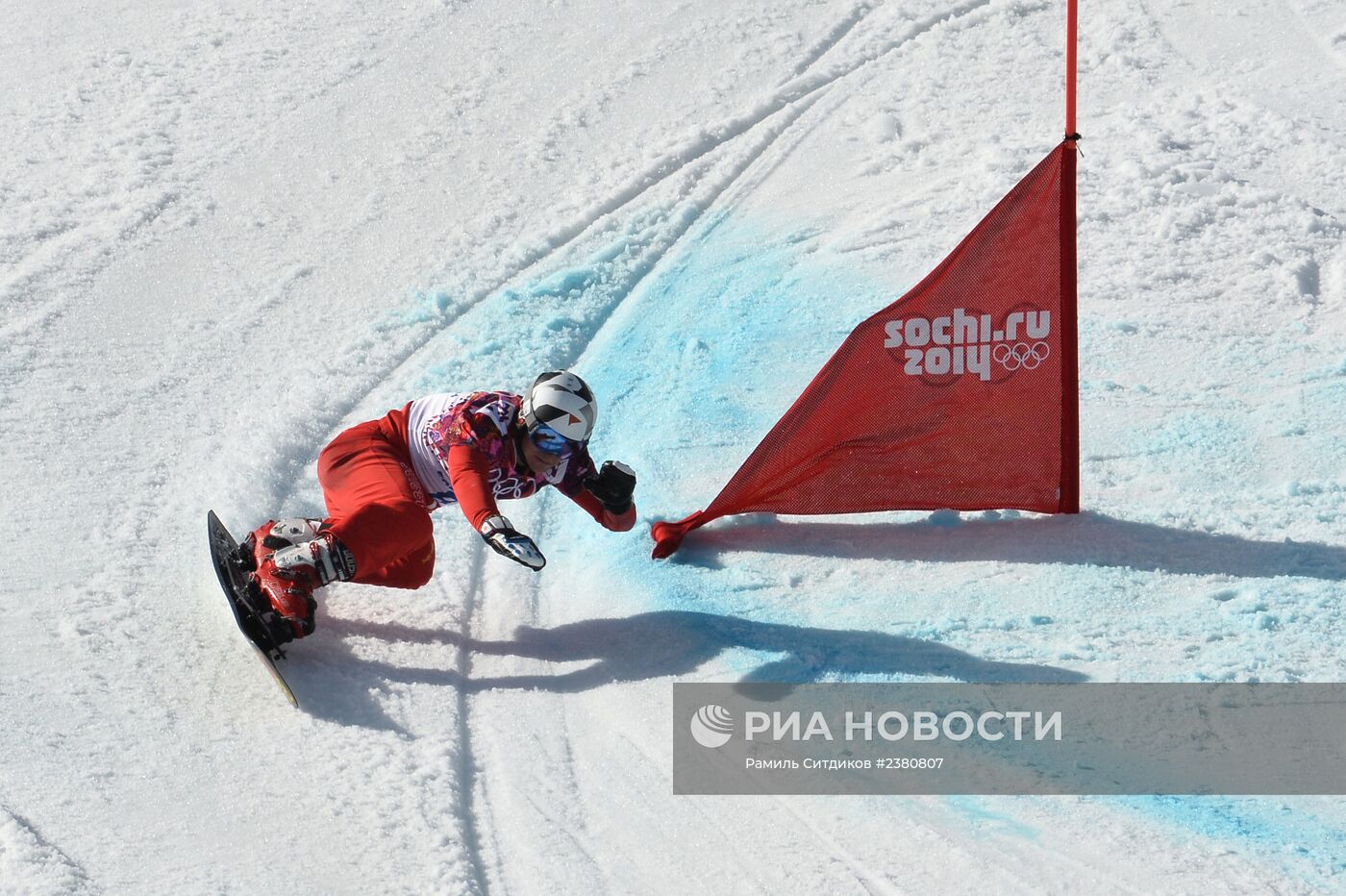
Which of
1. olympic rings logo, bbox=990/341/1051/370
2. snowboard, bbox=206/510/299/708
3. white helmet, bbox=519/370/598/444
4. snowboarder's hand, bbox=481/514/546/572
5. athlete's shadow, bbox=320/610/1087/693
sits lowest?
athlete's shadow, bbox=320/610/1087/693

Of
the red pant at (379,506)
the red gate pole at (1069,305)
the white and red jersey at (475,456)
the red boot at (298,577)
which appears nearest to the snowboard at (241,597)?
the red boot at (298,577)

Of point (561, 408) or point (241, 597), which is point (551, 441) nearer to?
point (561, 408)

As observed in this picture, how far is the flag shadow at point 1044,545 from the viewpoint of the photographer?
6293 millimetres

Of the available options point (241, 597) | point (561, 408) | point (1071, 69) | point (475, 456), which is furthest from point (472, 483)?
point (1071, 69)

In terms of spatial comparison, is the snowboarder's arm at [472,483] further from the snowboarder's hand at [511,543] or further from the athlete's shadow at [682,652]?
the athlete's shadow at [682,652]

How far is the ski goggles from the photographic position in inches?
231

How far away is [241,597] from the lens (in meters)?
5.56

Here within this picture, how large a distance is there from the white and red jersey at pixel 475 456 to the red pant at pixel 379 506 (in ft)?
0.23

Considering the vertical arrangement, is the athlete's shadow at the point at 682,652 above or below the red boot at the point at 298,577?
below

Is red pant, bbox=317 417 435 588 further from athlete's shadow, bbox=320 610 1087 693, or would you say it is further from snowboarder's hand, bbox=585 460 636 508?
snowboarder's hand, bbox=585 460 636 508

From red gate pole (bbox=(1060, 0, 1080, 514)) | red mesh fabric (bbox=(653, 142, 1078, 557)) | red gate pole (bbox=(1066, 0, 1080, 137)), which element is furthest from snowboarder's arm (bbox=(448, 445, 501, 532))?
red gate pole (bbox=(1066, 0, 1080, 137))

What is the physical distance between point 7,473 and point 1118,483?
4959 millimetres

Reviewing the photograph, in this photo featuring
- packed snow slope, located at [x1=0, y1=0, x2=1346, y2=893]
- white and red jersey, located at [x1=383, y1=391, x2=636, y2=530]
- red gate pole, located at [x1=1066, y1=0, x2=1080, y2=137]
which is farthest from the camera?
red gate pole, located at [x1=1066, y1=0, x2=1080, y2=137]

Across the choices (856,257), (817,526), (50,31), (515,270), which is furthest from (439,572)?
(50,31)
